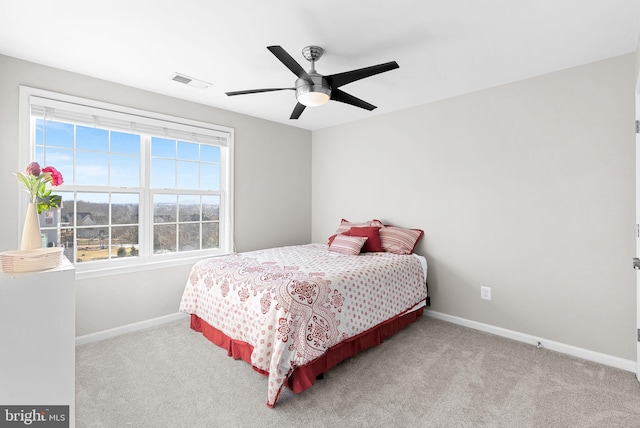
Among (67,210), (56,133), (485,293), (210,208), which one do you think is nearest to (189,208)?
(210,208)

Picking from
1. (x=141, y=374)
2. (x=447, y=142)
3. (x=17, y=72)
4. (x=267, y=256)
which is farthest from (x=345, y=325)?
(x=17, y=72)

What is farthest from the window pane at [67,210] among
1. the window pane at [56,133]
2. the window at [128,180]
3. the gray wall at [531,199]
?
the gray wall at [531,199]

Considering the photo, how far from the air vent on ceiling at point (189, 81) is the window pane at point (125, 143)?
803 millimetres

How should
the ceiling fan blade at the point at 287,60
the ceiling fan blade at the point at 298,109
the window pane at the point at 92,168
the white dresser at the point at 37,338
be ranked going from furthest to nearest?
the window pane at the point at 92,168 → the ceiling fan blade at the point at 298,109 → the ceiling fan blade at the point at 287,60 → the white dresser at the point at 37,338

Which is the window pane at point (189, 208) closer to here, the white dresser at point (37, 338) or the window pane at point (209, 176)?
the window pane at point (209, 176)

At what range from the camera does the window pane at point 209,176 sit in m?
3.73

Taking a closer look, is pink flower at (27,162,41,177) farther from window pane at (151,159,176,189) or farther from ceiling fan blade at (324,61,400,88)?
window pane at (151,159,176,189)

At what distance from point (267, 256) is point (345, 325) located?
4.18 feet

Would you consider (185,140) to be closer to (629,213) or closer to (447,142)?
(447,142)

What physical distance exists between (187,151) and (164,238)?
104 centimetres

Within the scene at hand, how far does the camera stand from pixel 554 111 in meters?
2.70

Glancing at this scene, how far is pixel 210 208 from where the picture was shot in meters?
3.80

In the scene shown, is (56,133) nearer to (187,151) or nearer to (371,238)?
(187,151)

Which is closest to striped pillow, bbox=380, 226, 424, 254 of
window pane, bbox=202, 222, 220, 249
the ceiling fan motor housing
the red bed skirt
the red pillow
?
the red pillow
